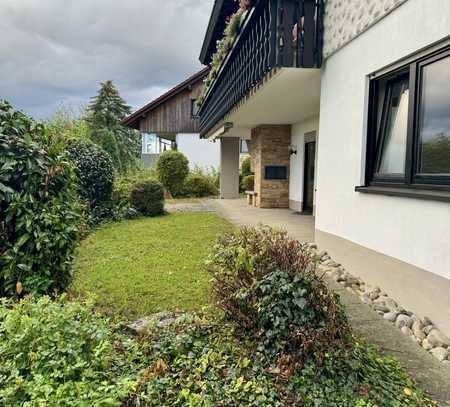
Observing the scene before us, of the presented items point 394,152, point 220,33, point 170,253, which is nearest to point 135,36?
point 220,33

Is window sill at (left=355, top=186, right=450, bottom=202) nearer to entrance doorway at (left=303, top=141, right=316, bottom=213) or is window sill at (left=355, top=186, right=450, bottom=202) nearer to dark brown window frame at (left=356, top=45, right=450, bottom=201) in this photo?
dark brown window frame at (left=356, top=45, right=450, bottom=201)

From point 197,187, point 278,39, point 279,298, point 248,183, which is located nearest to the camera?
point 279,298

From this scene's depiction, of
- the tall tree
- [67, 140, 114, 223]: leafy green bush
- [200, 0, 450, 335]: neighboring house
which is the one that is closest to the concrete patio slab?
[200, 0, 450, 335]: neighboring house

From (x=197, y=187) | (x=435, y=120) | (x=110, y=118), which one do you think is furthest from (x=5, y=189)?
(x=110, y=118)

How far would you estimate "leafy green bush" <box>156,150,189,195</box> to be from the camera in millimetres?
18719

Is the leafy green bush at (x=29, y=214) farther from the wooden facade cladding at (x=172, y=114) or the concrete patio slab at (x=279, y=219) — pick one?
the wooden facade cladding at (x=172, y=114)

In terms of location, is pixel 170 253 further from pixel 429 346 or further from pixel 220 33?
pixel 220 33

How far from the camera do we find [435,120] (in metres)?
3.63

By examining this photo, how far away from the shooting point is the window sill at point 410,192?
3289 mm

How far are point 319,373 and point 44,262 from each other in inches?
109

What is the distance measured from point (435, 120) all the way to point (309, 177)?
767 cm

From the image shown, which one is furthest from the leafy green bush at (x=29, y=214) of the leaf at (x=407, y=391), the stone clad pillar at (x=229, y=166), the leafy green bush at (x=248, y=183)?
the leafy green bush at (x=248, y=183)

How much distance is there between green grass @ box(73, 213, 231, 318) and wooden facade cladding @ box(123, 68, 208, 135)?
16536 mm

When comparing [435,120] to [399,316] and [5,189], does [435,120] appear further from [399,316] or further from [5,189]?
[5,189]
